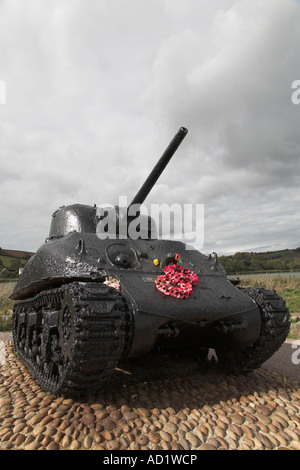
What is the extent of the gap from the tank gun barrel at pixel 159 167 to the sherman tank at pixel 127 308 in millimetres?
21

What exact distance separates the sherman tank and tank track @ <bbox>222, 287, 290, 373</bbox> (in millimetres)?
15

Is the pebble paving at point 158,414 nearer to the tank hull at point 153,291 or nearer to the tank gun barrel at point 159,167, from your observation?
the tank hull at point 153,291

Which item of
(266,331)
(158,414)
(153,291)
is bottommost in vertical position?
(158,414)

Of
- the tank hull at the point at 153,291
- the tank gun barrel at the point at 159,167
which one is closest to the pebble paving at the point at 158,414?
the tank hull at the point at 153,291

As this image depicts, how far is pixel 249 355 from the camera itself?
210 inches

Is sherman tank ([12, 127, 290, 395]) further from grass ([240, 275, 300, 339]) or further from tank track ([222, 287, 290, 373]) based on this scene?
grass ([240, 275, 300, 339])

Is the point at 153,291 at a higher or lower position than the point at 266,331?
higher

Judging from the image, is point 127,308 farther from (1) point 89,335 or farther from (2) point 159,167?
(2) point 159,167

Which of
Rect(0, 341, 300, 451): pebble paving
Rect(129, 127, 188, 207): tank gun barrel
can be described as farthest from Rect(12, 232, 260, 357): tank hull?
Rect(129, 127, 188, 207): tank gun barrel

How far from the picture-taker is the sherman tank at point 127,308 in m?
3.84

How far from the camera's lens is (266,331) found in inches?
202

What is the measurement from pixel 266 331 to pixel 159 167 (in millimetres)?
3631

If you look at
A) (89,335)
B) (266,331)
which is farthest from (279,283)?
(89,335)
